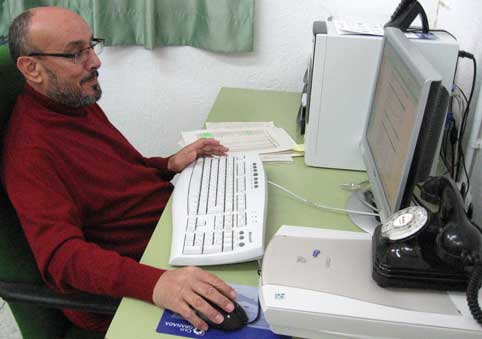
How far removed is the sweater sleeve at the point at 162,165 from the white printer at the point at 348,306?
28.4 inches

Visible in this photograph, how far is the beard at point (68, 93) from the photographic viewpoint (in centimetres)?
114

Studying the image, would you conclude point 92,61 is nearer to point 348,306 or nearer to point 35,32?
point 35,32

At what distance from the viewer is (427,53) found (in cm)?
107

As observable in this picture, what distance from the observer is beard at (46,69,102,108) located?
1.14m

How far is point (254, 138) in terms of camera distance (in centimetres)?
144

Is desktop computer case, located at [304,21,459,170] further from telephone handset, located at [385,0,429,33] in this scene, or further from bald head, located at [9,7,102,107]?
bald head, located at [9,7,102,107]

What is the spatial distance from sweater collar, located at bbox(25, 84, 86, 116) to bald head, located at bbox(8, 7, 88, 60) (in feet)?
0.27

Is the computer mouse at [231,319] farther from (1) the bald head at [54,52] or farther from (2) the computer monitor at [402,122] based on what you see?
(1) the bald head at [54,52]

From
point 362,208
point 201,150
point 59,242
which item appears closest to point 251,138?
point 201,150

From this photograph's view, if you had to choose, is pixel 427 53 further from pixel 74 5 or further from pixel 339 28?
pixel 74 5

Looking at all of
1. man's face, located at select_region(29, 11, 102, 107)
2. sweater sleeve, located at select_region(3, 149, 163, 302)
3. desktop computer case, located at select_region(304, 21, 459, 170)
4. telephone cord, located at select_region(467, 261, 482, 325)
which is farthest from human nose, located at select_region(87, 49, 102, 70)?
telephone cord, located at select_region(467, 261, 482, 325)

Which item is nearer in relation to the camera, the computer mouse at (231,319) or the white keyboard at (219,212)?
the computer mouse at (231,319)

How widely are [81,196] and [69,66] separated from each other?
33cm

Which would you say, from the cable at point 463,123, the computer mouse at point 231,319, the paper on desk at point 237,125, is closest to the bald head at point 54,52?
the paper on desk at point 237,125
